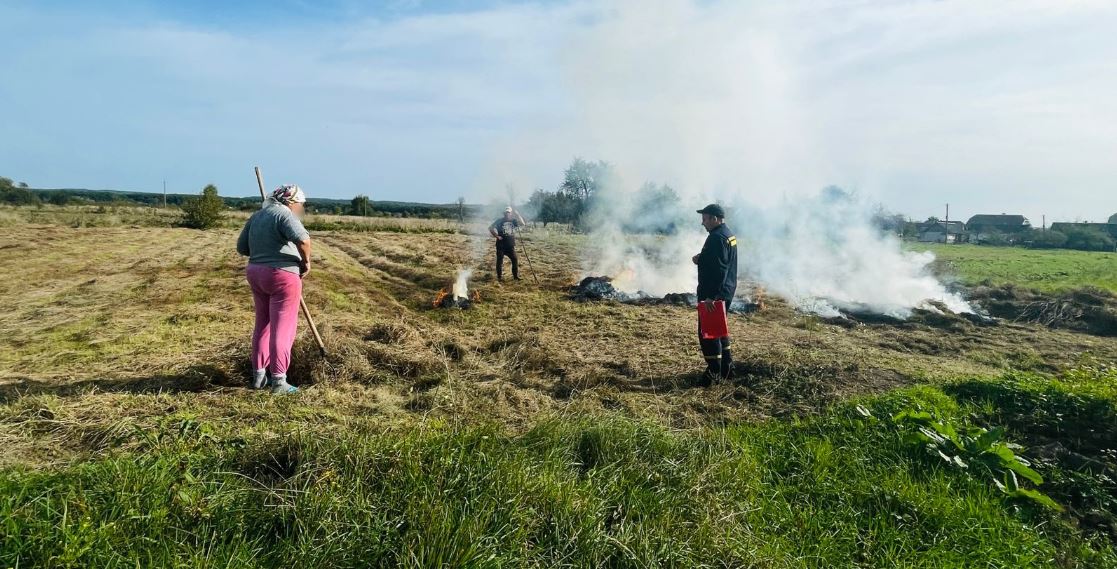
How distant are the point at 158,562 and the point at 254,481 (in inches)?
23.0

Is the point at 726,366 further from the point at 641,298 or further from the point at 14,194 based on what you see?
the point at 14,194

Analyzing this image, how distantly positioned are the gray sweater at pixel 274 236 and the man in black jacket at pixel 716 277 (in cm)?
402

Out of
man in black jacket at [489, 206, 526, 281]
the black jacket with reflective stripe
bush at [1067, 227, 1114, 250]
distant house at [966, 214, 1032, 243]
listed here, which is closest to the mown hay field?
the black jacket with reflective stripe

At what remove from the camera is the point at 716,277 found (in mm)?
5914

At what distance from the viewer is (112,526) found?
2.20m

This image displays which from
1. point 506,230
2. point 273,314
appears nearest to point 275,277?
point 273,314

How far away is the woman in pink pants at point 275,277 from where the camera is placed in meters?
4.73

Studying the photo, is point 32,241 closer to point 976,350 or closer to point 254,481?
point 254,481

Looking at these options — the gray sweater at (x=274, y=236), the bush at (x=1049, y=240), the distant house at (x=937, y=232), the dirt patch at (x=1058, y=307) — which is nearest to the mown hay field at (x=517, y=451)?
the gray sweater at (x=274, y=236)

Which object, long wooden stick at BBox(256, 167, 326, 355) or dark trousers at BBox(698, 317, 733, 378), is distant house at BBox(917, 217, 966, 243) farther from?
long wooden stick at BBox(256, 167, 326, 355)

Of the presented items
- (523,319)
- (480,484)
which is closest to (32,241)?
(523,319)

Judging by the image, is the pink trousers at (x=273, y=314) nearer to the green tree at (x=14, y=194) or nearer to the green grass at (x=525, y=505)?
the green grass at (x=525, y=505)

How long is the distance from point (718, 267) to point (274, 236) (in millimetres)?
4369

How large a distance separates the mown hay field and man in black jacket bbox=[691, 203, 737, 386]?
305mm
